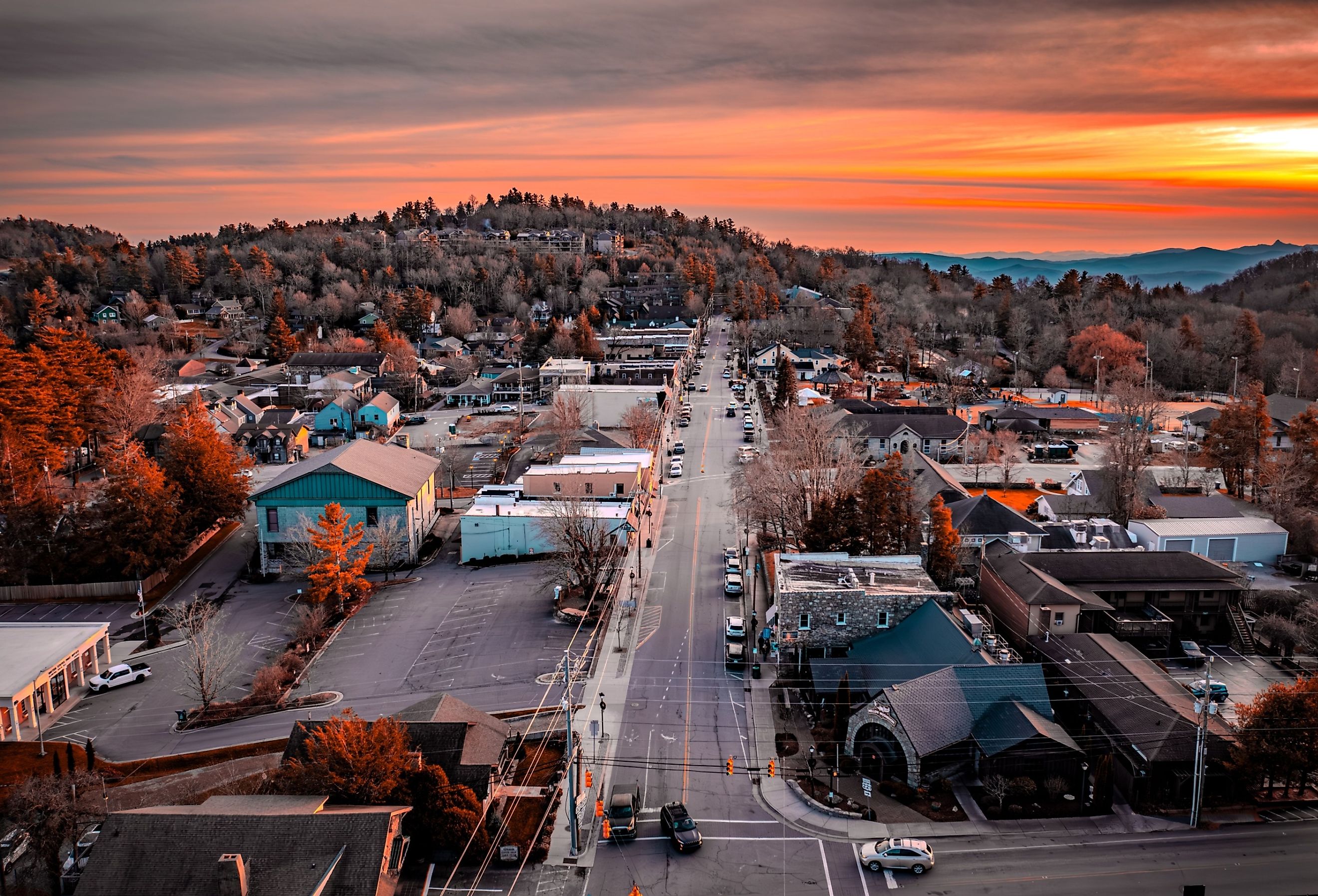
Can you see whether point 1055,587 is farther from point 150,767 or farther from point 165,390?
point 165,390

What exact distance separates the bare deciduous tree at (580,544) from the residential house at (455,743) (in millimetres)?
8075

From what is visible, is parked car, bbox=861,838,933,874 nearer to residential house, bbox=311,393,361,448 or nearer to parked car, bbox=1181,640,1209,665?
parked car, bbox=1181,640,1209,665

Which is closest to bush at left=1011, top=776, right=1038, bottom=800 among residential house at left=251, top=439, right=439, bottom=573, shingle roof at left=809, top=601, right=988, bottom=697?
shingle roof at left=809, top=601, right=988, bottom=697

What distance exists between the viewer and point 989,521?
29.1 meters

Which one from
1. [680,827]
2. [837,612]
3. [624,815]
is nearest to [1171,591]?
[837,612]

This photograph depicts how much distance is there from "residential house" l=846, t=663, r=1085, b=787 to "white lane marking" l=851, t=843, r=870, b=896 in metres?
2.50

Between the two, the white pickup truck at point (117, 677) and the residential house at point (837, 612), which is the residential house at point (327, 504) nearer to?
the white pickup truck at point (117, 677)

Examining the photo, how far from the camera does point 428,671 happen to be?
23109 millimetres

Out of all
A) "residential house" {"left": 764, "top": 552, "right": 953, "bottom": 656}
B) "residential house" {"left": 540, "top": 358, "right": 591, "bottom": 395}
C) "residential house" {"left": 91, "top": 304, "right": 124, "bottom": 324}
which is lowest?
"residential house" {"left": 764, "top": 552, "right": 953, "bottom": 656}

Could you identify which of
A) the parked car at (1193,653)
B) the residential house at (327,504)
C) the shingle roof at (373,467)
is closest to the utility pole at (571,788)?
the residential house at (327,504)

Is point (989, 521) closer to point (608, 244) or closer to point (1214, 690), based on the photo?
point (1214, 690)

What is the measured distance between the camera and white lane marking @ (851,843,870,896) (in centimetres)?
1498

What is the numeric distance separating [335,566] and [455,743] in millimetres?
11604

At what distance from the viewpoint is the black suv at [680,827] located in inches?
625
